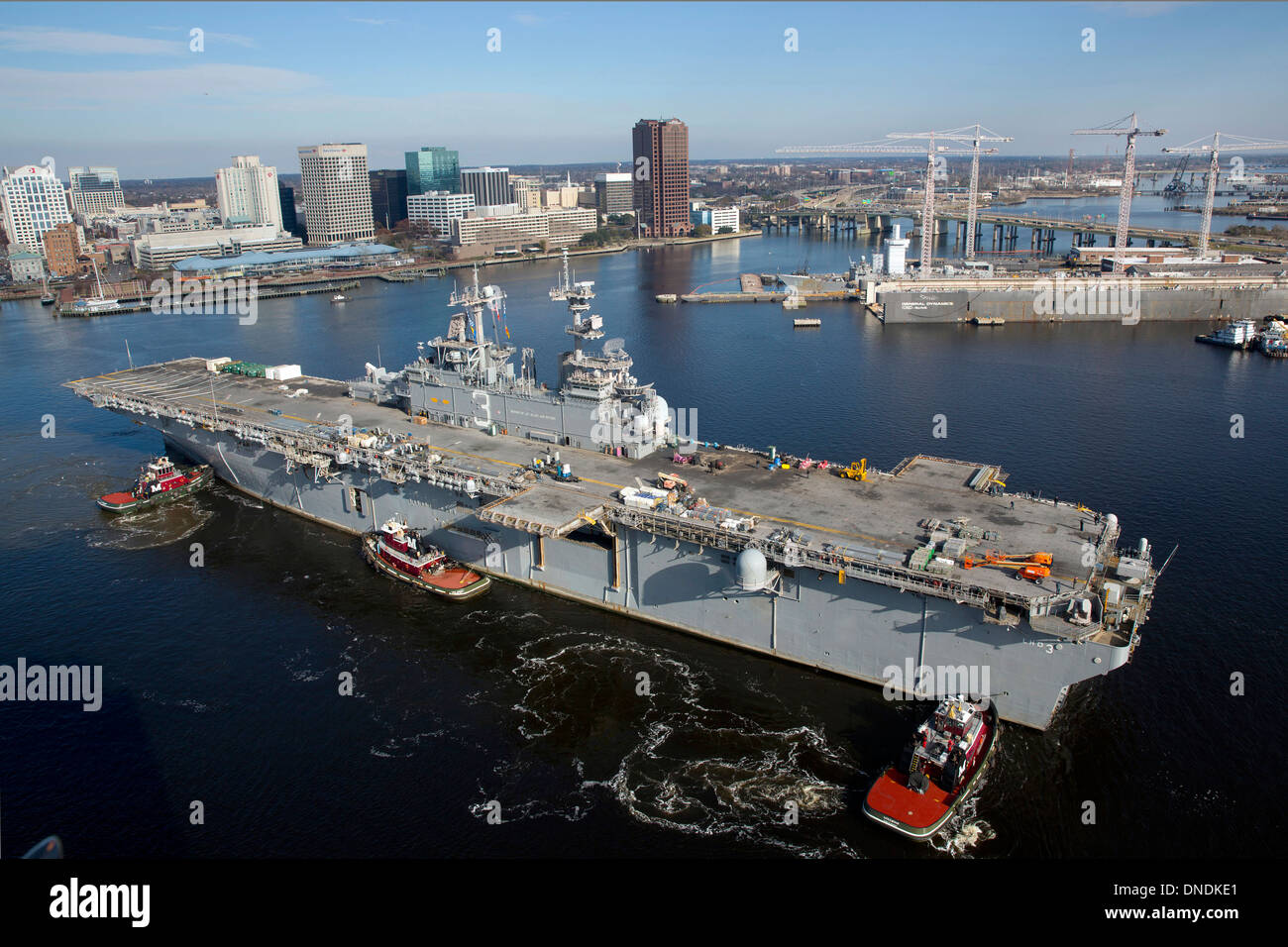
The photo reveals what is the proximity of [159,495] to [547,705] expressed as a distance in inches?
1222

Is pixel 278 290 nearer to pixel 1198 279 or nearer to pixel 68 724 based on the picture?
pixel 68 724

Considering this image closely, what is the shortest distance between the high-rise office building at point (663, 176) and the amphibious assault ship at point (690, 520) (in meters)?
156

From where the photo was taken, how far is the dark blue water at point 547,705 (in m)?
23.4

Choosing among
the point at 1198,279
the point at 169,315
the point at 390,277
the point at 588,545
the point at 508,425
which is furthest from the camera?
the point at 390,277

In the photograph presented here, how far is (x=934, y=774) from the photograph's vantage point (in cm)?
2405

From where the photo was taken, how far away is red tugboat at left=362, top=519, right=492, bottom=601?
36469 mm

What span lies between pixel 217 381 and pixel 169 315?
2657 inches

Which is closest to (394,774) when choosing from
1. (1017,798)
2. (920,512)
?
(1017,798)

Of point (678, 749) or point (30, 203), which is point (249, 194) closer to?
point (30, 203)

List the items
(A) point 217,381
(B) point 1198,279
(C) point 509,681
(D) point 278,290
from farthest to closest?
(D) point 278,290 < (B) point 1198,279 < (A) point 217,381 < (C) point 509,681

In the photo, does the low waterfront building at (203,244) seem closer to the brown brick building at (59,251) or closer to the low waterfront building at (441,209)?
the brown brick building at (59,251)

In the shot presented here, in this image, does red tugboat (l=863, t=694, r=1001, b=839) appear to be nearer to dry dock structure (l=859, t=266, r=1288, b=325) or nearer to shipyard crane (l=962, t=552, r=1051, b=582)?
shipyard crane (l=962, t=552, r=1051, b=582)

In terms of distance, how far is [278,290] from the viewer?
129 metres

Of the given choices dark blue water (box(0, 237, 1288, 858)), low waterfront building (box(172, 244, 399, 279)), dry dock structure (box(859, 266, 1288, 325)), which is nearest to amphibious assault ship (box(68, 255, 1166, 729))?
dark blue water (box(0, 237, 1288, 858))
